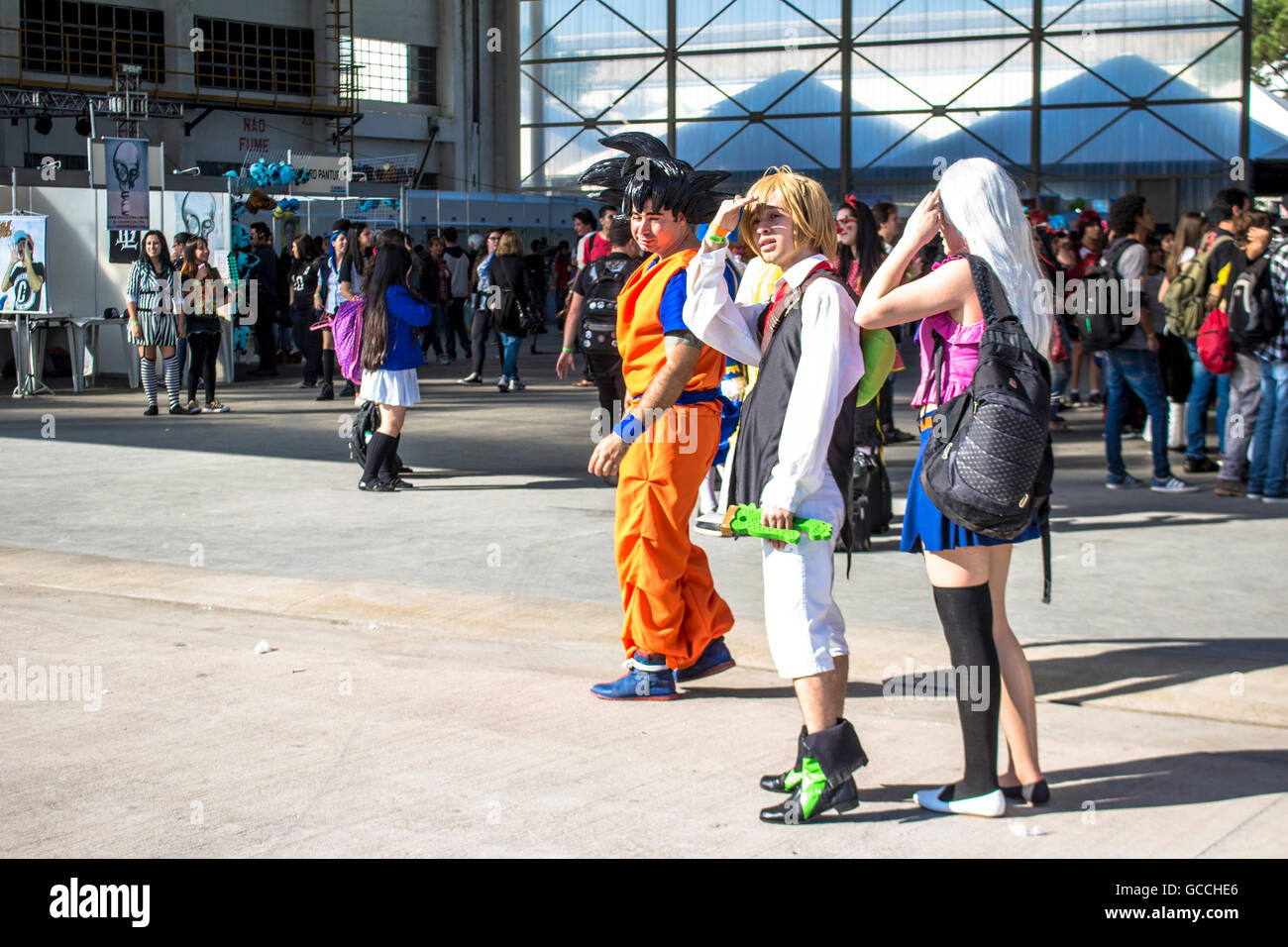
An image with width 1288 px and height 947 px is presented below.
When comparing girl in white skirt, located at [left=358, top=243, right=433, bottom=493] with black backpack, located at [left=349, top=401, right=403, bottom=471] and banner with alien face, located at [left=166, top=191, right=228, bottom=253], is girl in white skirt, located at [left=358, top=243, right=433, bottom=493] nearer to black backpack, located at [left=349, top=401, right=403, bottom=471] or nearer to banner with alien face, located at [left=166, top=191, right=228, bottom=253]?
black backpack, located at [left=349, top=401, right=403, bottom=471]

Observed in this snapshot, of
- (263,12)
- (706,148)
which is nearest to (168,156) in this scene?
(263,12)

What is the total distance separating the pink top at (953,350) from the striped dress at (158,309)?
36.8 feet

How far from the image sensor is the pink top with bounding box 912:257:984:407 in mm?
3975

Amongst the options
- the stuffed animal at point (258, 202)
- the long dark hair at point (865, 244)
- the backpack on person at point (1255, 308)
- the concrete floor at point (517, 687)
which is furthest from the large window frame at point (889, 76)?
the long dark hair at point (865, 244)

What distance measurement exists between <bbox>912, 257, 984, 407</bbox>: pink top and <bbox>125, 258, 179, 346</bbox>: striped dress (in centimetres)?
1120

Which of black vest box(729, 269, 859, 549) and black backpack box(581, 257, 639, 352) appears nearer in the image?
black vest box(729, 269, 859, 549)

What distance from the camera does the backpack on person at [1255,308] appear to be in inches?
349

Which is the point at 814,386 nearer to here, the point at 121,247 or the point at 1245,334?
the point at 1245,334

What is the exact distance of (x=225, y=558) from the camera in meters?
7.76

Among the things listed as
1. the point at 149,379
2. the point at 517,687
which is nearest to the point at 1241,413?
the point at 517,687

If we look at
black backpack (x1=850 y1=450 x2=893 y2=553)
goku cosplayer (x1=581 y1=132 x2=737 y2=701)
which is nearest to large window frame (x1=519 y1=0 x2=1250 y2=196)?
black backpack (x1=850 y1=450 x2=893 y2=553)

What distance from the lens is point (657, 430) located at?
5.09 metres
